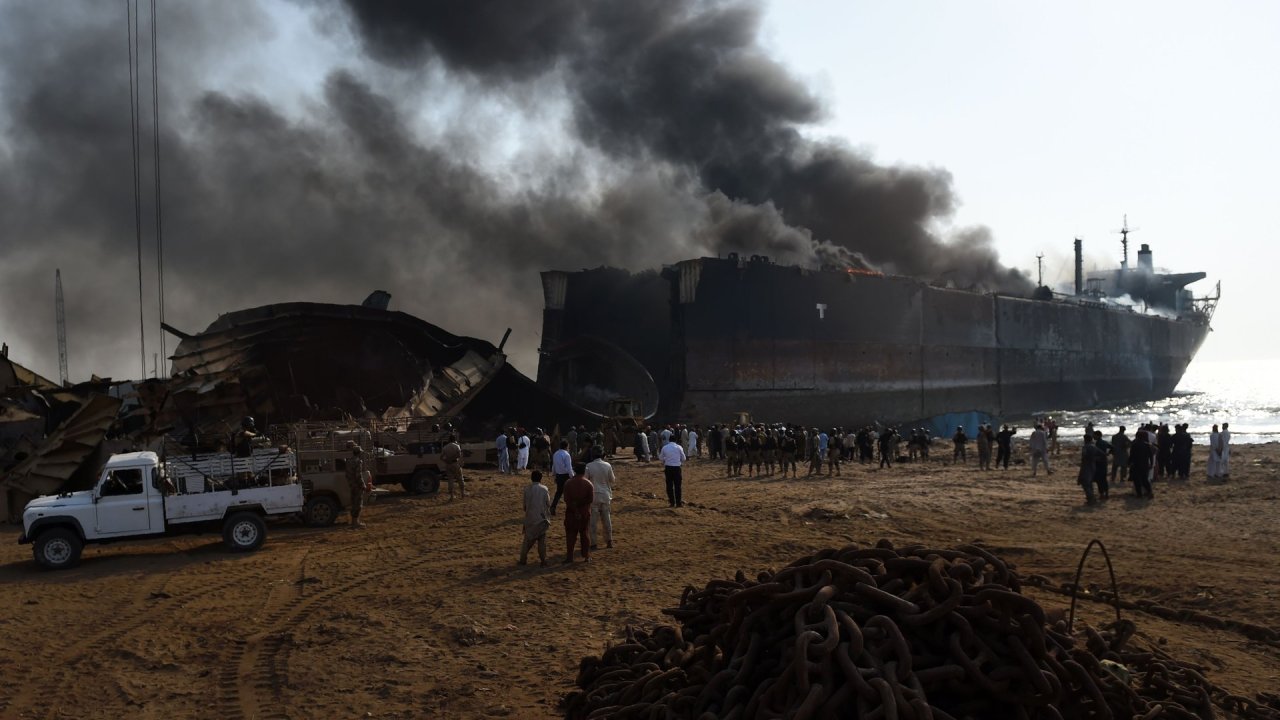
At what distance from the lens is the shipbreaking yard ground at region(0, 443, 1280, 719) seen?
650cm

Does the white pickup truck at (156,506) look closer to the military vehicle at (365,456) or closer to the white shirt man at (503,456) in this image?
the military vehicle at (365,456)

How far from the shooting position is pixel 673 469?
51.3 ft

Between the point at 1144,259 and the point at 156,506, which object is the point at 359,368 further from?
the point at 1144,259

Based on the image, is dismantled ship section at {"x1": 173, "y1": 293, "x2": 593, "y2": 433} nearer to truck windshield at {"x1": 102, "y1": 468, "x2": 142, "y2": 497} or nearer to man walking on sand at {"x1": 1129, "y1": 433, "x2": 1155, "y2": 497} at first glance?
truck windshield at {"x1": 102, "y1": 468, "x2": 142, "y2": 497}

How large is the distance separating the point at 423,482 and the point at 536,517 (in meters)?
8.77

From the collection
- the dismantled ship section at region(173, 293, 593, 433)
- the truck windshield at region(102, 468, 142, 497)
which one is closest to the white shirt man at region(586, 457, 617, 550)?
the truck windshield at region(102, 468, 142, 497)

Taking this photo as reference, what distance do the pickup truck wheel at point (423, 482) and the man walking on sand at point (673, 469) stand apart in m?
5.52

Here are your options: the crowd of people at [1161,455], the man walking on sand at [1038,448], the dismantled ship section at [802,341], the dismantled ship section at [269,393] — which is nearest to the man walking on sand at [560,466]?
the dismantled ship section at [269,393]

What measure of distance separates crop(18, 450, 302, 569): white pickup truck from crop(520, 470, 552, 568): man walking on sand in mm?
4316

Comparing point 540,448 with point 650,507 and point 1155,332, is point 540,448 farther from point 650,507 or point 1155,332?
point 1155,332

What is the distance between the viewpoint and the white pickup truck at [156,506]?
1146cm

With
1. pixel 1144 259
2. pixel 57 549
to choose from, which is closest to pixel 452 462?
pixel 57 549

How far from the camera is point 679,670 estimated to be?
498 cm

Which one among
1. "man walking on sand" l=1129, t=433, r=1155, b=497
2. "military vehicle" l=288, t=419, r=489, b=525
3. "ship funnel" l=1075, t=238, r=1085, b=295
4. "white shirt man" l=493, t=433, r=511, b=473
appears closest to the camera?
"military vehicle" l=288, t=419, r=489, b=525
